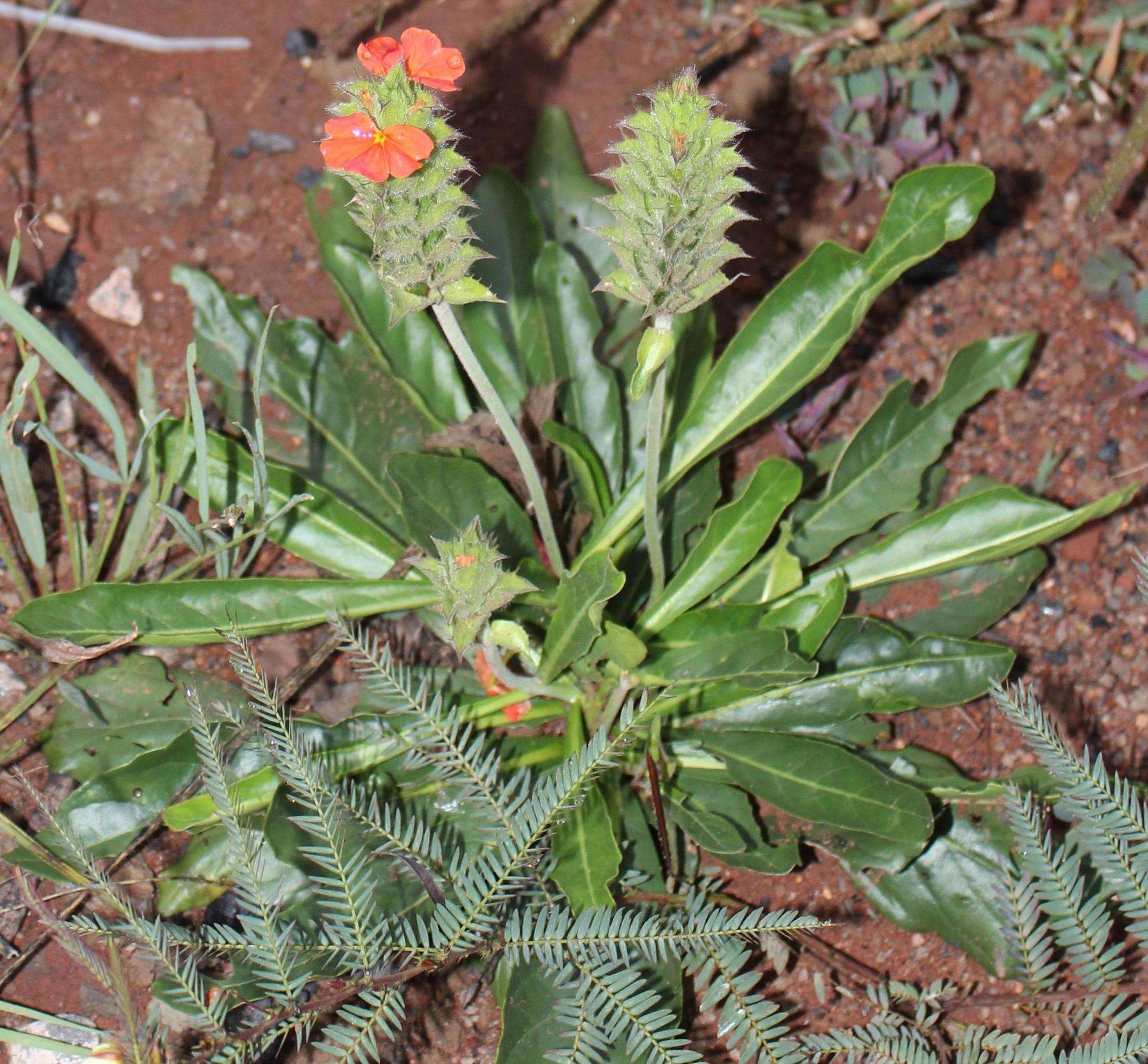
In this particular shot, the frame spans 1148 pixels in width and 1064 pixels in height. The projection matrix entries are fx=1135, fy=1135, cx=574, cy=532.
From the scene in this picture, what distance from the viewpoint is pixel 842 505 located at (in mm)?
3246

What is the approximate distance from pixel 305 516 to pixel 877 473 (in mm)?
1626

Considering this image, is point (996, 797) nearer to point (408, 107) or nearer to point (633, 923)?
point (633, 923)

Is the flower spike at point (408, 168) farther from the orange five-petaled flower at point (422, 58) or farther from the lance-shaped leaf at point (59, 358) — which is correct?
the lance-shaped leaf at point (59, 358)

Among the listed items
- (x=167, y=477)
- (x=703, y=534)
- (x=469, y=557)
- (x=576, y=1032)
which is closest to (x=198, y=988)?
(x=576, y=1032)

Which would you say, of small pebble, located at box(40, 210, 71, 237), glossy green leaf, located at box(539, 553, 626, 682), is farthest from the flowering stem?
small pebble, located at box(40, 210, 71, 237)

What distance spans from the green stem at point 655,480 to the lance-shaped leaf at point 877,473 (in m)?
0.45

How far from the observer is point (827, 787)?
111 inches

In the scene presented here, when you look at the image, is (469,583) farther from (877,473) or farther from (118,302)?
(118,302)

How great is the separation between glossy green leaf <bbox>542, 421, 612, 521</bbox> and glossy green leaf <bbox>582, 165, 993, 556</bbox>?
0.11 m

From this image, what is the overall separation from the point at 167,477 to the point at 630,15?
2572 millimetres

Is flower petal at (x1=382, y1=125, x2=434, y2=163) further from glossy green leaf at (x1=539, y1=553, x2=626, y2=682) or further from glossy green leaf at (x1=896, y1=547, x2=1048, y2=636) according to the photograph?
glossy green leaf at (x1=896, y1=547, x2=1048, y2=636)

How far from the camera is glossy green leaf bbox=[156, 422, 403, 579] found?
3.17 meters

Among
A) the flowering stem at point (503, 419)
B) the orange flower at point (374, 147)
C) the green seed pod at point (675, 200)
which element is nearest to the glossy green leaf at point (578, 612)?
the flowering stem at point (503, 419)

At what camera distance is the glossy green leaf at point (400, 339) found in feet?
10.7
